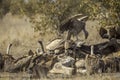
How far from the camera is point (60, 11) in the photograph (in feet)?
95.6

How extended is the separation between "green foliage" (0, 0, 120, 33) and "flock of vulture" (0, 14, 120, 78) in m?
1.41

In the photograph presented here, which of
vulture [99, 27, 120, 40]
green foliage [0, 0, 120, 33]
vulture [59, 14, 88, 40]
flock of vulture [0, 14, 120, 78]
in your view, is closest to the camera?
flock of vulture [0, 14, 120, 78]

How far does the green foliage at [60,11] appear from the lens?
18422mm

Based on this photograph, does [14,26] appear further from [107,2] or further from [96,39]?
[107,2]

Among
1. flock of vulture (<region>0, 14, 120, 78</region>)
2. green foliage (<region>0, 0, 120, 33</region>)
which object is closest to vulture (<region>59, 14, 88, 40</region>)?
flock of vulture (<region>0, 14, 120, 78</region>)

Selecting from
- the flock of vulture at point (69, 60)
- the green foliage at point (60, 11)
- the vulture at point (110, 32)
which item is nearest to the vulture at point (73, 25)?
the flock of vulture at point (69, 60)

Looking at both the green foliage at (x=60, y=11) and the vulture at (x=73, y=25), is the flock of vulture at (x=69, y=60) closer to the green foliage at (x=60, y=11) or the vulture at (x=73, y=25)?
the vulture at (x=73, y=25)

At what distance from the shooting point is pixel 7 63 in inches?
737

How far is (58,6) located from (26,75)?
12.2 metres

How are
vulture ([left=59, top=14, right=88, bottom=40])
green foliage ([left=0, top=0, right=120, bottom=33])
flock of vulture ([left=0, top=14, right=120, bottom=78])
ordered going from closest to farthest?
flock of vulture ([left=0, top=14, right=120, bottom=78]), green foliage ([left=0, top=0, right=120, bottom=33]), vulture ([left=59, top=14, right=88, bottom=40])

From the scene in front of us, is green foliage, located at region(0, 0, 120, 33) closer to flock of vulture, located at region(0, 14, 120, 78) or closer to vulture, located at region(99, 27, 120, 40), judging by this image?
vulture, located at region(99, 27, 120, 40)

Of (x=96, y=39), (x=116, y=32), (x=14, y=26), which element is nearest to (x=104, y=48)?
(x=116, y=32)

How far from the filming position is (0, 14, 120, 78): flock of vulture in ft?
58.2

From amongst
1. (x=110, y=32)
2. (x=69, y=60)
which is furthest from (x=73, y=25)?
(x=69, y=60)
